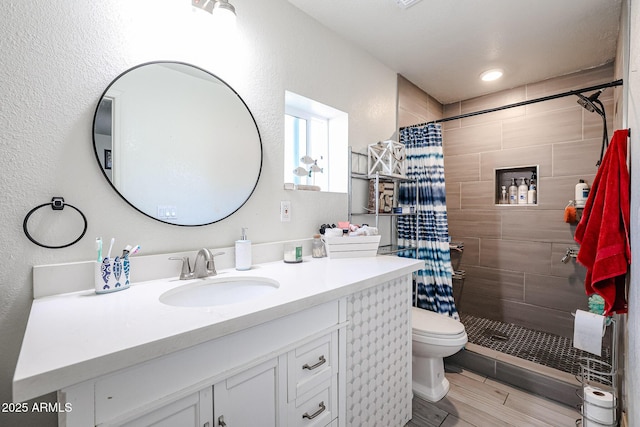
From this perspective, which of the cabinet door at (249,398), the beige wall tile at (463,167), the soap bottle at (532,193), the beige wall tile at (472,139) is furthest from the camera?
the beige wall tile at (463,167)

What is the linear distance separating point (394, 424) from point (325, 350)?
0.77 m

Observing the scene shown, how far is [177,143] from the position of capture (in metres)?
1.27

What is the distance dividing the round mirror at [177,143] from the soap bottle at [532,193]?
243cm

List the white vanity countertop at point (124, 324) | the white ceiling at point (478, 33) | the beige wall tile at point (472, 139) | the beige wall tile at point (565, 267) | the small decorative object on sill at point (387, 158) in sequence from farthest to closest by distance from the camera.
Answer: the beige wall tile at point (472, 139)
the beige wall tile at point (565, 267)
the small decorative object on sill at point (387, 158)
the white ceiling at point (478, 33)
the white vanity countertop at point (124, 324)

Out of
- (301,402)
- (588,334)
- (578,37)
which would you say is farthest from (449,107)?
(301,402)

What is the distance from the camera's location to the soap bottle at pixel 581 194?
2.18 metres

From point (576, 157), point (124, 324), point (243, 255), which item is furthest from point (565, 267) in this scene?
point (124, 324)

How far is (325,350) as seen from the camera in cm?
105

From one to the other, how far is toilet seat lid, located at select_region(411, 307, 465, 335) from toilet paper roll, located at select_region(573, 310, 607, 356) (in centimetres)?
54

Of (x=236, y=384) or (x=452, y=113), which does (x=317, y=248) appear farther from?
(x=452, y=113)

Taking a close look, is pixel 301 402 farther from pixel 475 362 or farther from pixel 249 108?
pixel 475 362

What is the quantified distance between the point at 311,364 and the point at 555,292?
8.10 feet

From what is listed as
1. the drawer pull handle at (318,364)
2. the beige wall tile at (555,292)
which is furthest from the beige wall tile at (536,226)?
the drawer pull handle at (318,364)

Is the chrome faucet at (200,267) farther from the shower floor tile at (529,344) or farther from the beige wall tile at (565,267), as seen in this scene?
the beige wall tile at (565,267)
